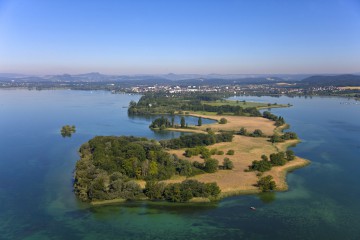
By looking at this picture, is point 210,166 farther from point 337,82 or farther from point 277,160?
point 337,82

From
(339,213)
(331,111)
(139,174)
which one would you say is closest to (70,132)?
(139,174)

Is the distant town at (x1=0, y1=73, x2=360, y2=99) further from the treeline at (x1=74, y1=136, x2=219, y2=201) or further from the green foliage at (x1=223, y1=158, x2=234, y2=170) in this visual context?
the treeline at (x1=74, y1=136, x2=219, y2=201)

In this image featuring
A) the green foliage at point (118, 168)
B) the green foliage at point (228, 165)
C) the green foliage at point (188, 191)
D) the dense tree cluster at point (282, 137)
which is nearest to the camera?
the green foliage at point (188, 191)

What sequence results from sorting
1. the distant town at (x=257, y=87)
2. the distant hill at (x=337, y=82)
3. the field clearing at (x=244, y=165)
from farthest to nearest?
the distant hill at (x=337, y=82)
the distant town at (x=257, y=87)
the field clearing at (x=244, y=165)

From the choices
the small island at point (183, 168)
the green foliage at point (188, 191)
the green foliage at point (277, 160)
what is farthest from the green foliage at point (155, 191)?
the green foliage at point (277, 160)

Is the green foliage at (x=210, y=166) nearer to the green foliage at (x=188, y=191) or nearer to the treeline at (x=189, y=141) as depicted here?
the green foliage at (x=188, y=191)

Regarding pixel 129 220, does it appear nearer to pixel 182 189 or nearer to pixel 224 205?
pixel 182 189

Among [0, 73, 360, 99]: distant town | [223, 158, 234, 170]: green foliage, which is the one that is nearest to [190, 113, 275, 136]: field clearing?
[223, 158, 234, 170]: green foliage
